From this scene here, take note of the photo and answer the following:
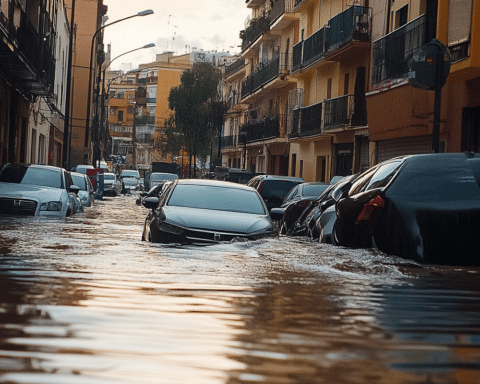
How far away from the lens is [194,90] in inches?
2835

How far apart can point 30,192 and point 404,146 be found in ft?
43.6

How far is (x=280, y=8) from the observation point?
4797 centimetres

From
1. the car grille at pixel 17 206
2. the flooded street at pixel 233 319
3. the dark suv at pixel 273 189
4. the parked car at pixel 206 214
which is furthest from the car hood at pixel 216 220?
the dark suv at pixel 273 189

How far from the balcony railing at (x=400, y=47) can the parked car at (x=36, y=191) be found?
1007 centimetres

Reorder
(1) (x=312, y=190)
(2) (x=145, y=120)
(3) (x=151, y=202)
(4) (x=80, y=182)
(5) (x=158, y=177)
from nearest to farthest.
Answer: (3) (x=151, y=202)
(1) (x=312, y=190)
(4) (x=80, y=182)
(5) (x=158, y=177)
(2) (x=145, y=120)

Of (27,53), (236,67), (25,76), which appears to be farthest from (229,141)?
(27,53)

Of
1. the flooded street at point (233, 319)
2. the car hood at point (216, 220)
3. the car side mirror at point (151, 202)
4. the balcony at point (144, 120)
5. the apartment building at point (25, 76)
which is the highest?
the balcony at point (144, 120)

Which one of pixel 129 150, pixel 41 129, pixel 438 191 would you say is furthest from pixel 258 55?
pixel 129 150

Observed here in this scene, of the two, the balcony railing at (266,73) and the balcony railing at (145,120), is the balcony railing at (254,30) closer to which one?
the balcony railing at (266,73)

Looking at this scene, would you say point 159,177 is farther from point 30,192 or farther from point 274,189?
point 30,192

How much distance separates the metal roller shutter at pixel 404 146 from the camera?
24.5 metres

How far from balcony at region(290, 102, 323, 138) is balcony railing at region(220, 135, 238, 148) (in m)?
25.3

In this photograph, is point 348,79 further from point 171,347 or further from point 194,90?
point 194,90

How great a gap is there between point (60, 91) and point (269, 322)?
4300 cm
